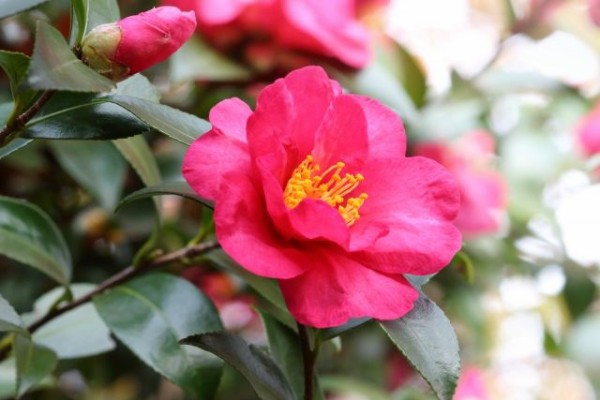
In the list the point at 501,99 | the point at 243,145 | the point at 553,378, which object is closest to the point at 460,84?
the point at 501,99

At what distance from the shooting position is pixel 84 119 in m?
0.46

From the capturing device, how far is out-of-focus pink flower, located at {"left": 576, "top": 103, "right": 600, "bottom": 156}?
1.20 meters

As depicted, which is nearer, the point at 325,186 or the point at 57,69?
the point at 57,69

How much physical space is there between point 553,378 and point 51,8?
5.05 ft

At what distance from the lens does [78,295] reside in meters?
0.69

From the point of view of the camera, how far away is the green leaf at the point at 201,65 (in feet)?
3.00

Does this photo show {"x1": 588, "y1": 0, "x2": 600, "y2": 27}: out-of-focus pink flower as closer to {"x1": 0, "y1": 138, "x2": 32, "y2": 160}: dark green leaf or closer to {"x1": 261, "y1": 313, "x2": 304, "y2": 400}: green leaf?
{"x1": 261, "y1": 313, "x2": 304, "y2": 400}: green leaf

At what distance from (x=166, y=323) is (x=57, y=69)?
10.0 inches

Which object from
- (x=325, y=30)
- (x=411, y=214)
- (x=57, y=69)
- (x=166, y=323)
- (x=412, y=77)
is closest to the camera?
(x=57, y=69)

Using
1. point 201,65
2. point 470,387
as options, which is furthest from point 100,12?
point 470,387

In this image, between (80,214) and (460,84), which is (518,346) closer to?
(460,84)

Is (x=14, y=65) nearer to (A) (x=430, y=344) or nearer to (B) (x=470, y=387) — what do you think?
(A) (x=430, y=344)

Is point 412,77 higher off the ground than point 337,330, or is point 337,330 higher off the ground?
point 337,330

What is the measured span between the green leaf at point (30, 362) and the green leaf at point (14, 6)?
240 mm
